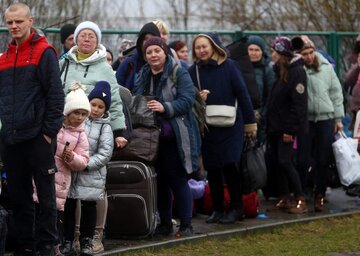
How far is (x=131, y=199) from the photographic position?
11.2 m

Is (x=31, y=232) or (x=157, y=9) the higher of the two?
(x=157, y=9)

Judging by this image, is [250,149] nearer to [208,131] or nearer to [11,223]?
[208,131]

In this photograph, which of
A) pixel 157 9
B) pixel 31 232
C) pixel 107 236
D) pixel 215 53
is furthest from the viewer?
pixel 157 9

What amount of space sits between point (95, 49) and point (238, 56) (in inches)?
122

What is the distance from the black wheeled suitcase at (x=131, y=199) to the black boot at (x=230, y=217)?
142 cm

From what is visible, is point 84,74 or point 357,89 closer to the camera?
point 84,74

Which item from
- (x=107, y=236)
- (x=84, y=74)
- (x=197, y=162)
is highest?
(x=84, y=74)

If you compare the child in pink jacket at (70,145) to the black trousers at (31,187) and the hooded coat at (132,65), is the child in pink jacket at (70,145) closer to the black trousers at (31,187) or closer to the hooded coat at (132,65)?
the black trousers at (31,187)

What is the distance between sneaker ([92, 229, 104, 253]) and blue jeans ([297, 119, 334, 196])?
3832mm

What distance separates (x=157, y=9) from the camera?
21.5 metres

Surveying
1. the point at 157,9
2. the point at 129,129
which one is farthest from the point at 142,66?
the point at 157,9

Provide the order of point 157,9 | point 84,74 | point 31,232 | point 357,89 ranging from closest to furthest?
point 31,232
point 84,74
point 357,89
point 157,9

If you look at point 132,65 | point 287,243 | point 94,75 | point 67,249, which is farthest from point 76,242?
point 287,243

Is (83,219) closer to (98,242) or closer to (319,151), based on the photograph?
(98,242)
